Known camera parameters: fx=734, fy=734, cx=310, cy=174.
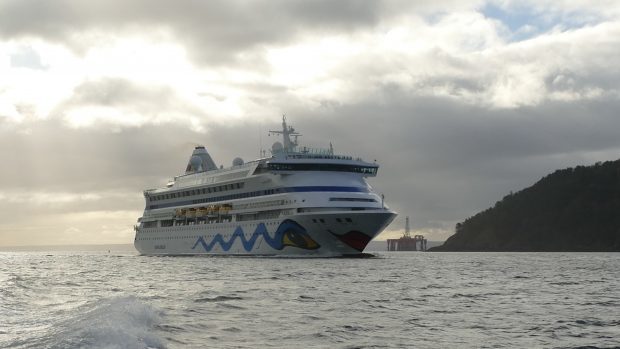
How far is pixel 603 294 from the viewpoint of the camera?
35.6m

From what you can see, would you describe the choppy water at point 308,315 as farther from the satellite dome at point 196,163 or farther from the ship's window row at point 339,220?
the satellite dome at point 196,163

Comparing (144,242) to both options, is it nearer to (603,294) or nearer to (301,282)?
(301,282)

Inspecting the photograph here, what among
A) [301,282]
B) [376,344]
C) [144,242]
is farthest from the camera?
[144,242]

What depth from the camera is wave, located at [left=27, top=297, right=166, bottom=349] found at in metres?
18.0

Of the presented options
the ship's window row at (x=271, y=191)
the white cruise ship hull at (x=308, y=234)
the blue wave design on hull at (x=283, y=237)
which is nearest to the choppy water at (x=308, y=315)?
the white cruise ship hull at (x=308, y=234)

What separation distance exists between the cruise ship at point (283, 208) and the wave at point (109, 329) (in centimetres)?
5178

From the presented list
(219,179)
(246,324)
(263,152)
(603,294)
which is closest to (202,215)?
(219,179)

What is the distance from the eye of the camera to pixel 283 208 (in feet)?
265

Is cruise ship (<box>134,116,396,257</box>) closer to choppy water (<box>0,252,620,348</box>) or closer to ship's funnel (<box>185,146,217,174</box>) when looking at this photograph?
ship's funnel (<box>185,146,217,174</box>)

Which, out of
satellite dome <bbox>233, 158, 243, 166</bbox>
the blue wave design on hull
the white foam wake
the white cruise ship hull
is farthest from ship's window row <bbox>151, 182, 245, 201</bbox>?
the white foam wake

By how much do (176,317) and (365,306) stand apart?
776 centimetres

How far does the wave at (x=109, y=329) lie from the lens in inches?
710

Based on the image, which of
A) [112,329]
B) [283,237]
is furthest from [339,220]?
[112,329]

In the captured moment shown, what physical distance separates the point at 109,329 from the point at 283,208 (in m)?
61.5
